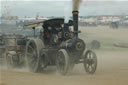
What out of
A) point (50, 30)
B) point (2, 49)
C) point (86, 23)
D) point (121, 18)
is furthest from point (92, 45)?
point (121, 18)

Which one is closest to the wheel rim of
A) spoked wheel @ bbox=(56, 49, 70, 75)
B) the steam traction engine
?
the steam traction engine

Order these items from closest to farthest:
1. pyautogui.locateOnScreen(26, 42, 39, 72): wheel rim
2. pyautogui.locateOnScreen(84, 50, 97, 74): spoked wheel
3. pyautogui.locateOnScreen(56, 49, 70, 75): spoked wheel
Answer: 1. pyautogui.locateOnScreen(56, 49, 70, 75): spoked wheel
2. pyautogui.locateOnScreen(84, 50, 97, 74): spoked wheel
3. pyautogui.locateOnScreen(26, 42, 39, 72): wheel rim

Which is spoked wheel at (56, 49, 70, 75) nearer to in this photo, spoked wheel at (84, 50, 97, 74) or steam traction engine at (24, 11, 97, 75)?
steam traction engine at (24, 11, 97, 75)

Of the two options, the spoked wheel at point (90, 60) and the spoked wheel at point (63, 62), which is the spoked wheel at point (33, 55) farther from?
the spoked wheel at point (90, 60)

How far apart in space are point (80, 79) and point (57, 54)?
1.49 metres

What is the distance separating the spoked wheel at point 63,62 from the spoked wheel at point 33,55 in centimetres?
88

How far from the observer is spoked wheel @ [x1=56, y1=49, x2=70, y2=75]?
872cm

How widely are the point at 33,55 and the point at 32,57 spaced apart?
15cm

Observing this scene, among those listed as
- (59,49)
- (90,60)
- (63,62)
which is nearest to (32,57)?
(59,49)

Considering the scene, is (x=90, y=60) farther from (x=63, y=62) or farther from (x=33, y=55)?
(x=33, y=55)

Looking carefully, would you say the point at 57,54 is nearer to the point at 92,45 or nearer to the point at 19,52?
the point at 19,52

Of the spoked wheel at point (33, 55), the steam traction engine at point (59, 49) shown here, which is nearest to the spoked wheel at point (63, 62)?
the steam traction engine at point (59, 49)

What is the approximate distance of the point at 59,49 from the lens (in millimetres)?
9523

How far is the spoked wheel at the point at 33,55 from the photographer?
976cm
